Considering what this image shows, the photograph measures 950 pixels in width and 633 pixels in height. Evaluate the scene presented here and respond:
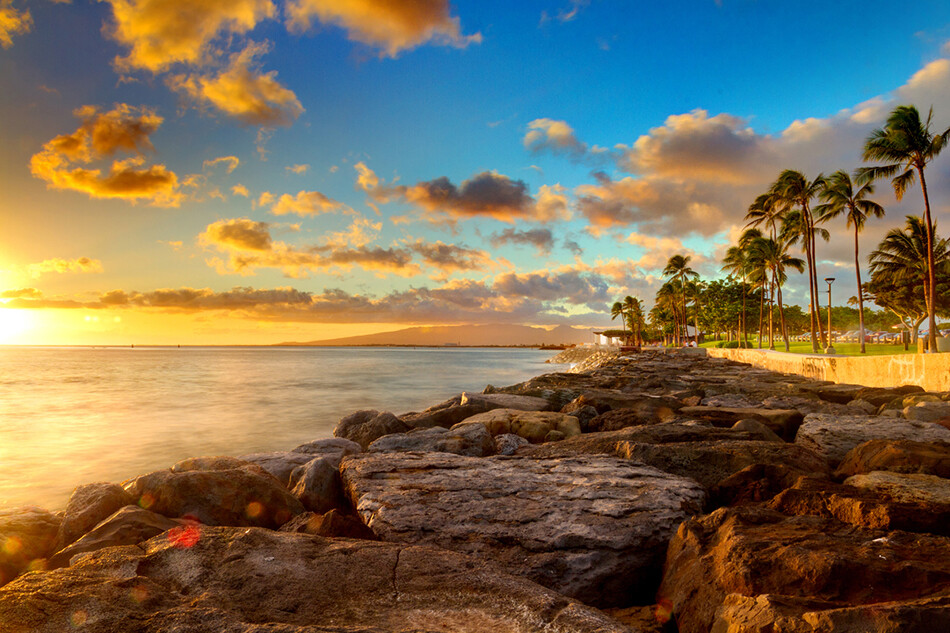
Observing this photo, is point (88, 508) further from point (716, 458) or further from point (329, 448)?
point (716, 458)

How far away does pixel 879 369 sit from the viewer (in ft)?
53.4

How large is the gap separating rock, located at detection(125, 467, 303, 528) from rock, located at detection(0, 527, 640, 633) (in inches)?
72.3

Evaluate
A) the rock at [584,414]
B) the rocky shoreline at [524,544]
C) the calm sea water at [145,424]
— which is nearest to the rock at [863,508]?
the rocky shoreline at [524,544]

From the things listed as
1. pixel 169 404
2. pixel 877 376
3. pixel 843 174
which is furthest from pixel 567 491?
pixel 843 174

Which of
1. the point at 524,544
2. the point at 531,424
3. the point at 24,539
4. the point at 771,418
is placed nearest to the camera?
the point at 524,544

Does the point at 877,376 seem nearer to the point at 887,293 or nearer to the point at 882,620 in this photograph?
the point at 882,620

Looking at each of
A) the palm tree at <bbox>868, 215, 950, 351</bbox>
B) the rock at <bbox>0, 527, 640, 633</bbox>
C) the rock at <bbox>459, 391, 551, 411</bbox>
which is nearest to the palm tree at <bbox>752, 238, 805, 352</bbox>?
the palm tree at <bbox>868, 215, 950, 351</bbox>

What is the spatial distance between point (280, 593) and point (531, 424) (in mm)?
6584

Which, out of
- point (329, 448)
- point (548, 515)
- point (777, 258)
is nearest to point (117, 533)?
point (548, 515)

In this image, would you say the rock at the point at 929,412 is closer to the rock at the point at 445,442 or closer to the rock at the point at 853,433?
the rock at the point at 853,433

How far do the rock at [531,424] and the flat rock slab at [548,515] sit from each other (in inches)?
141

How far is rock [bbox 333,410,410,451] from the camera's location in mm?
9375

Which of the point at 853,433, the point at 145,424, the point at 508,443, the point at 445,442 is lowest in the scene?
the point at 145,424

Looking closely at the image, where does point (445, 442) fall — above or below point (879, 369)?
above
